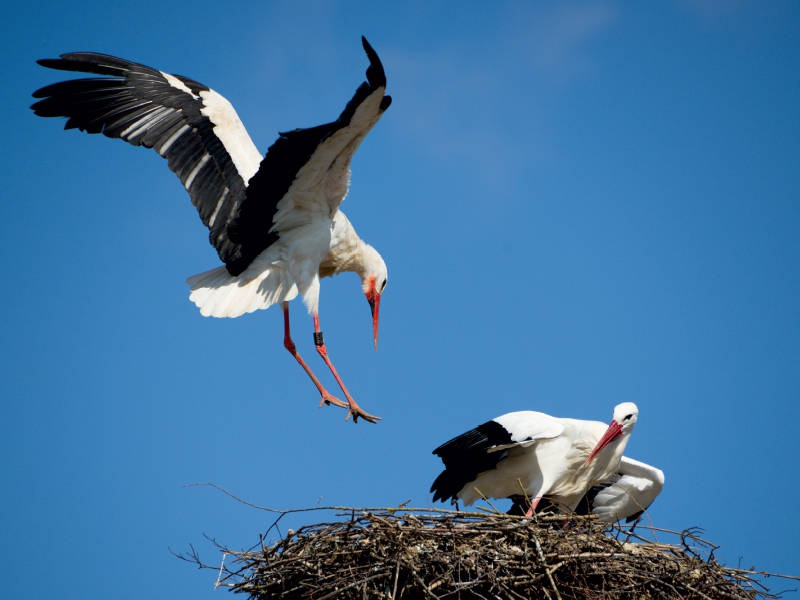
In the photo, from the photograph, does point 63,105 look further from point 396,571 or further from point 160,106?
point 396,571

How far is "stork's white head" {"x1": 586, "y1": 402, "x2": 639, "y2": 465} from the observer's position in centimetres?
587

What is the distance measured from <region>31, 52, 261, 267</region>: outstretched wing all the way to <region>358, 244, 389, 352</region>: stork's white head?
1.19 meters

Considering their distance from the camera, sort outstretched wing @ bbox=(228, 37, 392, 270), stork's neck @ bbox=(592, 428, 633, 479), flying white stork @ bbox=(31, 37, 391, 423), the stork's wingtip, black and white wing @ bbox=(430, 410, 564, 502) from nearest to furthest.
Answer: the stork's wingtip
outstretched wing @ bbox=(228, 37, 392, 270)
black and white wing @ bbox=(430, 410, 564, 502)
stork's neck @ bbox=(592, 428, 633, 479)
flying white stork @ bbox=(31, 37, 391, 423)

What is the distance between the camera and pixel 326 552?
4.68 m

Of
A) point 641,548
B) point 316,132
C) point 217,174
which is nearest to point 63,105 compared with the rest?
point 217,174

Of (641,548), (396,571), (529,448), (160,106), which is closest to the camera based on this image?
(396,571)

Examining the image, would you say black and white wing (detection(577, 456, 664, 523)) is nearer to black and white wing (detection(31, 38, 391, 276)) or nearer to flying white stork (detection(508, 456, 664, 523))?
flying white stork (detection(508, 456, 664, 523))

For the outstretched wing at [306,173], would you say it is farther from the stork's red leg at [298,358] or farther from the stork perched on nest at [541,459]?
the stork perched on nest at [541,459]

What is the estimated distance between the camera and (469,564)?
14.7ft

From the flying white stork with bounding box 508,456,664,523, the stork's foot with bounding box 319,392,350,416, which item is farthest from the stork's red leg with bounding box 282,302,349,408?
the flying white stork with bounding box 508,456,664,523

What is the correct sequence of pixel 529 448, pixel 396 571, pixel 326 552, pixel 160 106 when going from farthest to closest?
pixel 160 106 → pixel 529 448 → pixel 326 552 → pixel 396 571

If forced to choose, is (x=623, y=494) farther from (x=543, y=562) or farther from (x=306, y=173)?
(x=306, y=173)

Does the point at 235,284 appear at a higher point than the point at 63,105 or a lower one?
lower

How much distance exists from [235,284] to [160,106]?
143 centimetres
